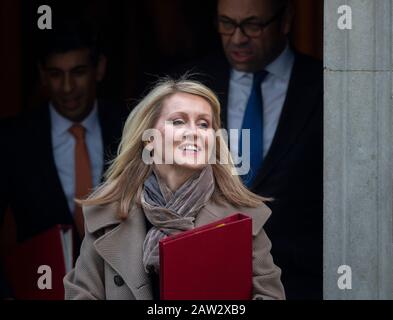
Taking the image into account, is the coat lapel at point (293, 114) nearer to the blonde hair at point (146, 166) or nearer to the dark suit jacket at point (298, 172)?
the dark suit jacket at point (298, 172)

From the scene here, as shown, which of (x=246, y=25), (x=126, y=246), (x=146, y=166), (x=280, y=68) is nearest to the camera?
(x=126, y=246)

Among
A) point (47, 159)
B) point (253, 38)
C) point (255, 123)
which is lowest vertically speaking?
point (47, 159)

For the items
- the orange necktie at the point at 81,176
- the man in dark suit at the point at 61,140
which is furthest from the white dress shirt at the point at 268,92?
the orange necktie at the point at 81,176

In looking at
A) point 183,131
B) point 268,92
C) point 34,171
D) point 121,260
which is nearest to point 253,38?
point 268,92

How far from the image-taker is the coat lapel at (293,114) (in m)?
6.87

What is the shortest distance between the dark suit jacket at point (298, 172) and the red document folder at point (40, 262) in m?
1.44

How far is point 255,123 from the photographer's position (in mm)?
6898

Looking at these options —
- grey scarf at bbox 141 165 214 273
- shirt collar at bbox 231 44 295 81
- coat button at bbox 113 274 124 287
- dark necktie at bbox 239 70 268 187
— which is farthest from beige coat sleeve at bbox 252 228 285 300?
shirt collar at bbox 231 44 295 81

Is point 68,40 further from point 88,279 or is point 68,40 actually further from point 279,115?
point 88,279

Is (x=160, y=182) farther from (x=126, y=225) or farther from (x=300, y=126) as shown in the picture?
(x=300, y=126)

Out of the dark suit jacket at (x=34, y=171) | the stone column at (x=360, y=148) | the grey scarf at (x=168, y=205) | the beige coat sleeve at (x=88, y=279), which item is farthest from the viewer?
the dark suit jacket at (x=34, y=171)

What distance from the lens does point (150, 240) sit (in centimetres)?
595

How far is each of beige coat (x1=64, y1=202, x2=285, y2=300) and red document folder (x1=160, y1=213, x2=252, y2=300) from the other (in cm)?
12

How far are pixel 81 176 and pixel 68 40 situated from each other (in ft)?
3.21
